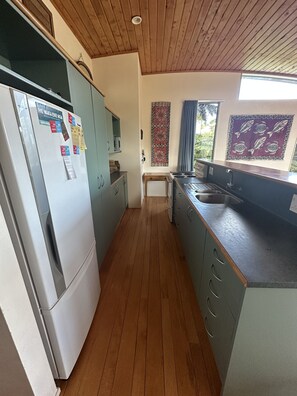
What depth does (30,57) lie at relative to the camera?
4.01 feet

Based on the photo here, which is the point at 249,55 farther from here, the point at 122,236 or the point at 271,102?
the point at 122,236

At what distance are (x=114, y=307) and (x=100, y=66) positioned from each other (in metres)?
3.98

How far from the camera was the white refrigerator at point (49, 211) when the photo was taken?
68 cm

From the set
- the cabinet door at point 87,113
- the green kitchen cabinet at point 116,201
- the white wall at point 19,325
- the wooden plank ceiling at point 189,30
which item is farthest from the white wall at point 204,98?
the white wall at point 19,325

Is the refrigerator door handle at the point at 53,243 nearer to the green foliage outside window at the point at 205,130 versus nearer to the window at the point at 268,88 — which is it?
the green foliage outside window at the point at 205,130

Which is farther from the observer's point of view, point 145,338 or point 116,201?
point 116,201

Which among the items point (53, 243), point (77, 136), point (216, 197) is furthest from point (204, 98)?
point (53, 243)

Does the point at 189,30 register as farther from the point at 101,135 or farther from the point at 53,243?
the point at 53,243

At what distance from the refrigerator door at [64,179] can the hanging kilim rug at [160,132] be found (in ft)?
11.7

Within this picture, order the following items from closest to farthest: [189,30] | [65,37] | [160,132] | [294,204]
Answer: [294,204] < [65,37] < [189,30] < [160,132]

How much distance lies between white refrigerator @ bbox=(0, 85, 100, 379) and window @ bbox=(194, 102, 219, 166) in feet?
13.3

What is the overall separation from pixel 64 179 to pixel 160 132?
399cm

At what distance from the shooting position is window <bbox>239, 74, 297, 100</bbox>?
14.2ft

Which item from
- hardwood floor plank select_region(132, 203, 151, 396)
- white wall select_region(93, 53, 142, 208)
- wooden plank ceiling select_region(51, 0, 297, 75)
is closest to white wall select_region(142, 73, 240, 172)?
wooden plank ceiling select_region(51, 0, 297, 75)
